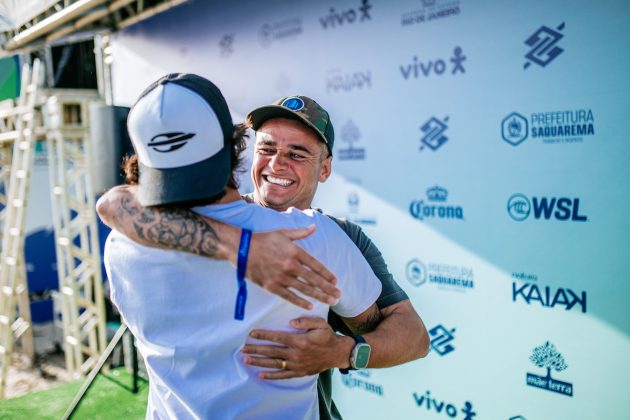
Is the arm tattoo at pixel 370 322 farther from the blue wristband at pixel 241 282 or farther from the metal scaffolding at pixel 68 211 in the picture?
the metal scaffolding at pixel 68 211

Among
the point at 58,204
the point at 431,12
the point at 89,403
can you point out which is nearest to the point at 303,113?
the point at 431,12

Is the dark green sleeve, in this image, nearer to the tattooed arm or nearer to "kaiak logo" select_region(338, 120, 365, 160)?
the tattooed arm

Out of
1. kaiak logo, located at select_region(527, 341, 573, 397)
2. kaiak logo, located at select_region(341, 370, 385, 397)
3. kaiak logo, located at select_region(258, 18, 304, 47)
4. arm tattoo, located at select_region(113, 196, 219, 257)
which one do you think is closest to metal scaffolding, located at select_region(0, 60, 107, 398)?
kaiak logo, located at select_region(258, 18, 304, 47)

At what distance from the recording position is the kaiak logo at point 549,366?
2512 millimetres

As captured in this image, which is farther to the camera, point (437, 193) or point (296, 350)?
point (437, 193)

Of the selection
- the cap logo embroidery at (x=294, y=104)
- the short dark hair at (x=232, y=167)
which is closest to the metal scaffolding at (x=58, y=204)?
the cap logo embroidery at (x=294, y=104)

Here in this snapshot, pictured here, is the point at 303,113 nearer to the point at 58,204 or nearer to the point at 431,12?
the point at 431,12

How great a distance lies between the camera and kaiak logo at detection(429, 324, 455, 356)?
9.75 feet

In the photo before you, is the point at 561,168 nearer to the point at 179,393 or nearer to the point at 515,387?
the point at 515,387

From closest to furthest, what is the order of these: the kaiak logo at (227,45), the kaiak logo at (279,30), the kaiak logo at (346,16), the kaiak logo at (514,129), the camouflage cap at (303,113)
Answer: the camouflage cap at (303,113), the kaiak logo at (514,129), the kaiak logo at (346,16), the kaiak logo at (279,30), the kaiak logo at (227,45)

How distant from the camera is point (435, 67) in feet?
9.66

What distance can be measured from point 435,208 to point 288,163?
144 cm

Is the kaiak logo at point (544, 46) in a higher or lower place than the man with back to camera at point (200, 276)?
higher

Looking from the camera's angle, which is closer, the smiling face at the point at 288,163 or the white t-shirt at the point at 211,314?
the white t-shirt at the point at 211,314
